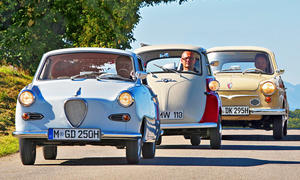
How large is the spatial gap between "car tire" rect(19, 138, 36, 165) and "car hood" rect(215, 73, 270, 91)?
24.9ft

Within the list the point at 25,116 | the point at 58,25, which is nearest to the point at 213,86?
the point at 25,116

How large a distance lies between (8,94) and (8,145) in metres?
11.0

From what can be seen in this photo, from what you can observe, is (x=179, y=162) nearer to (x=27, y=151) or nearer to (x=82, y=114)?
(x=82, y=114)

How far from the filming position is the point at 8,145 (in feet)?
49.7

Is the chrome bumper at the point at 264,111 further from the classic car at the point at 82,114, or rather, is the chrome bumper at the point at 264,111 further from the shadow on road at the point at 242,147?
the classic car at the point at 82,114

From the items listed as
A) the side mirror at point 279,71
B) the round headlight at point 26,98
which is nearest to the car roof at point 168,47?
the side mirror at point 279,71

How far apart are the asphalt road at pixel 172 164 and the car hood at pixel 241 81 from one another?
2485mm

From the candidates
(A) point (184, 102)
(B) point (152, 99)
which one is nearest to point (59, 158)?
(B) point (152, 99)

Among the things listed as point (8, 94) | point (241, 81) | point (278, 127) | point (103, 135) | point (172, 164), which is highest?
point (8, 94)

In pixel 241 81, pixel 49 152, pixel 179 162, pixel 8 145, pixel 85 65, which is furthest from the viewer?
pixel 241 81

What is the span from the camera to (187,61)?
14461 millimetres

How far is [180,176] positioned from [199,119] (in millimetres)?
4581

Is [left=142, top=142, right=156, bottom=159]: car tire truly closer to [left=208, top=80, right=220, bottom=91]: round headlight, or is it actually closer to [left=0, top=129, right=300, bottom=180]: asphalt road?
[left=0, top=129, right=300, bottom=180]: asphalt road

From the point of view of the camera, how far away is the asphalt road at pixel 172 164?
965 centimetres
